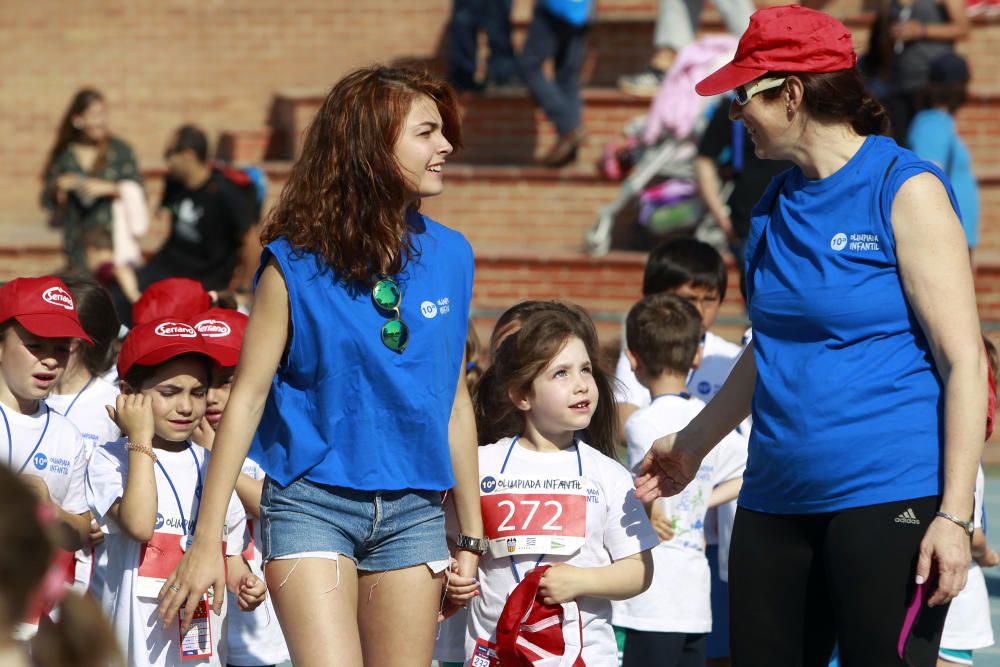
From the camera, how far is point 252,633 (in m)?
4.45

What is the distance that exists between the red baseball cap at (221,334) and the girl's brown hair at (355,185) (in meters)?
0.74

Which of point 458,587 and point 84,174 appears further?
point 84,174

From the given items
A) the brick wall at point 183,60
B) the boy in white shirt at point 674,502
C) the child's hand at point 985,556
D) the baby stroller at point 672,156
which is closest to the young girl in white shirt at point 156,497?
the boy in white shirt at point 674,502

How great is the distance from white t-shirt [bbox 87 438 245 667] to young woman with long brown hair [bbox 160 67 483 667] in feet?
1.82

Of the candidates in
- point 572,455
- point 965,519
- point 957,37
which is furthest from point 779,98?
point 957,37

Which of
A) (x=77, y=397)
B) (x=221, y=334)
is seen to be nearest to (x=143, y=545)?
(x=221, y=334)

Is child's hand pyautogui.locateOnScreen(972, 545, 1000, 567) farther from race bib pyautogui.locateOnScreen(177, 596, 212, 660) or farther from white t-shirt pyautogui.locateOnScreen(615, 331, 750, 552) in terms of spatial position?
race bib pyautogui.locateOnScreen(177, 596, 212, 660)

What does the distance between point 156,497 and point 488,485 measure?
90 cm

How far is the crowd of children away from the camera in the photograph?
3.81 m

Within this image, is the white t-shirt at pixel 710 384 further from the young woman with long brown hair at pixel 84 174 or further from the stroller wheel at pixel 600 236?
the young woman with long brown hair at pixel 84 174

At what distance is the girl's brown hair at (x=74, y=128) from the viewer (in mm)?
10859

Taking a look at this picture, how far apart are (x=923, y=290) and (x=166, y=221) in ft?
34.1

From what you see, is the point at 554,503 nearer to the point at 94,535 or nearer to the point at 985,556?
the point at 94,535

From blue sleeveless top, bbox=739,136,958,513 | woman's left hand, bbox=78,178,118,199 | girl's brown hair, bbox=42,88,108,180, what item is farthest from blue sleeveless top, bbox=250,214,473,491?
girl's brown hair, bbox=42,88,108,180
